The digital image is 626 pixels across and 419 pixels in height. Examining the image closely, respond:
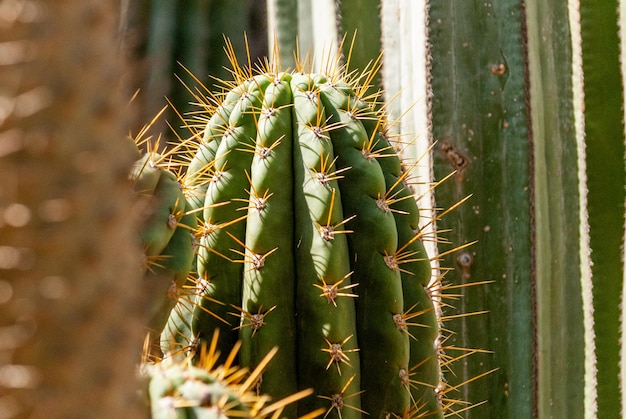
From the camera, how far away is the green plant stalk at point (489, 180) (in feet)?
5.74

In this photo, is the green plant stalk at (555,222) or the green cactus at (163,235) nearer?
the green cactus at (163,235)

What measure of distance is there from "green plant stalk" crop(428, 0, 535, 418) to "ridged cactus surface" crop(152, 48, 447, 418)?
540 mm

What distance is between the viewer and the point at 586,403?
185 centimetres

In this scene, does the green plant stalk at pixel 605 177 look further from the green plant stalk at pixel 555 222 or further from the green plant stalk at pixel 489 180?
the green plant stalk at pixel 489 180

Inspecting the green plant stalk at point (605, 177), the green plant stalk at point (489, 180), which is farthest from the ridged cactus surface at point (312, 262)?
the green plant stalk at point (605, 177)

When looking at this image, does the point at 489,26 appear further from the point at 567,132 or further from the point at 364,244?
the point at 364,244

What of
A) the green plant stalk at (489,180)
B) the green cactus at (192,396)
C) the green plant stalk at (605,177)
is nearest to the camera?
the green cactus at (192,396)

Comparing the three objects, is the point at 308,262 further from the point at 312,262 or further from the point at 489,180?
the point at 489,180

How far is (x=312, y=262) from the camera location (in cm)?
114

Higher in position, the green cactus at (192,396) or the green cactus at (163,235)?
the green cactus at (163,235)

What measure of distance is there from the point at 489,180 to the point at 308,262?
762 millimetres

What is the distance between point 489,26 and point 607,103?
32cm

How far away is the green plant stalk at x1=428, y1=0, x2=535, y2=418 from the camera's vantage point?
1749 mm

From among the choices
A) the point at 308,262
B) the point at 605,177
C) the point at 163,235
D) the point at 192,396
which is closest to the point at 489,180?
the point at 605,177
